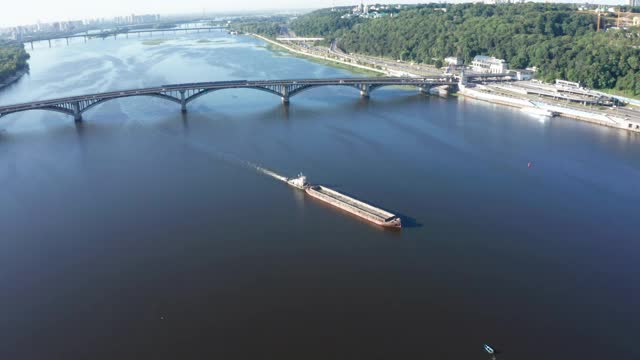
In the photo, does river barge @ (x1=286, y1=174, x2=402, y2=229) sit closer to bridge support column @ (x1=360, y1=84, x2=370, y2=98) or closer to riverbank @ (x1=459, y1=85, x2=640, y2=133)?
riverbank @ (x1=459, y1=85, x2=640, y2=133)

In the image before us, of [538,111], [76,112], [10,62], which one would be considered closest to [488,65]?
[538,111]

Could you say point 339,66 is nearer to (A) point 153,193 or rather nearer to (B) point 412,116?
(B) point 412,116

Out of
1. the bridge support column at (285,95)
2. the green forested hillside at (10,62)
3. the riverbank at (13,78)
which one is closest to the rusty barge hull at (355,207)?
the bridge support column at (285,95)

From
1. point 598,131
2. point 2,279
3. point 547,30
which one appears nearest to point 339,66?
point 547,30

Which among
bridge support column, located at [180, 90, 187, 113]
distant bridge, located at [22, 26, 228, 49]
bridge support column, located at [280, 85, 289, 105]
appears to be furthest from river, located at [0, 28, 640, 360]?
distant bridge, located at [22, 26, 228, 49]

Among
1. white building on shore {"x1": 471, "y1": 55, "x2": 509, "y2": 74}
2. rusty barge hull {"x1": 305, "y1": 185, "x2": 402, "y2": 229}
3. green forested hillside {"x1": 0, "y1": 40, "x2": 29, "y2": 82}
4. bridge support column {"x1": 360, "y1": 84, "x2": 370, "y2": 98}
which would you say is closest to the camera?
rusty barge hull {"x1": 305, "y1": 185, "x2": 402, "y2": 229}

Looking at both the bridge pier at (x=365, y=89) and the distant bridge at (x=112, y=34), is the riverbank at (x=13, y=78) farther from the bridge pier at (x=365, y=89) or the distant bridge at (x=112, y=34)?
the distant bridge at (x=112, y=34)

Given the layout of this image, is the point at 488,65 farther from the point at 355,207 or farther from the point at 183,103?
the point at 355,207
